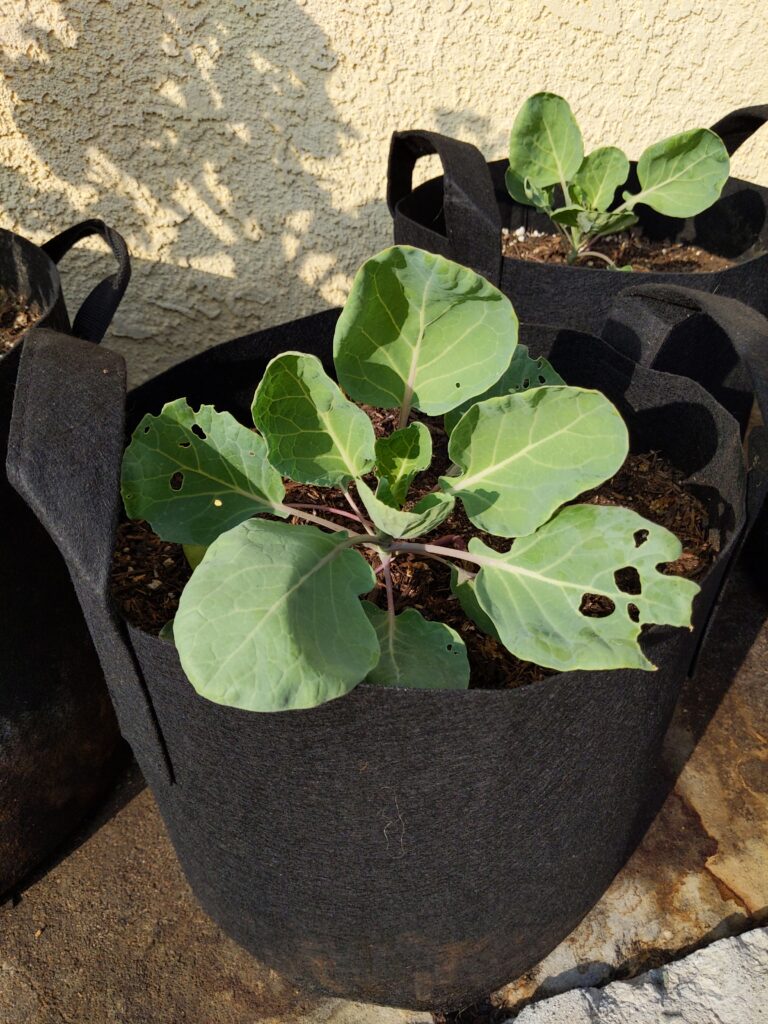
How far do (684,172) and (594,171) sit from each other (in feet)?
0.49

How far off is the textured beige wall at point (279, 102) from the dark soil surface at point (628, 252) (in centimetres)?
24

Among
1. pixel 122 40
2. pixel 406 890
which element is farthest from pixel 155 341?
pixel 406 890

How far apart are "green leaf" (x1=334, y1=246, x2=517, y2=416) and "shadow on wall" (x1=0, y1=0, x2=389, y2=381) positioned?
3.21ft

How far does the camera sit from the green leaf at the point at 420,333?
0.82 m

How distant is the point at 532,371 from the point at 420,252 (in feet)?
0.88

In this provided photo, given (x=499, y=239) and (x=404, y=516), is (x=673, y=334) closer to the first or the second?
(x=499, y=239)

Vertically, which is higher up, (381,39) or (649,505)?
(381,39)

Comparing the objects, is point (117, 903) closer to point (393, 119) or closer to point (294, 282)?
point (294, 282)

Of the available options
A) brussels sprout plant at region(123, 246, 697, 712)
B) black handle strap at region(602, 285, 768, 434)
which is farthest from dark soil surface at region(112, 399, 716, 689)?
black handle strap at region(602, 285, 768, 434)

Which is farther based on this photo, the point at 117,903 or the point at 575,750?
the point at 117,903

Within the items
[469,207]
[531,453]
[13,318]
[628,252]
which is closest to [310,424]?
[531,453]

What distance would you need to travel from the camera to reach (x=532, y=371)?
1.02 metres

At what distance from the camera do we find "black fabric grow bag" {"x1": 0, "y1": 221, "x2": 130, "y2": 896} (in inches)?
41.3

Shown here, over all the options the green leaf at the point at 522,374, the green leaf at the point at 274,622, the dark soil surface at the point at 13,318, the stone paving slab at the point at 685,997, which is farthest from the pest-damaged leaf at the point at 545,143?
the stone paving slab at the point at 685,997
